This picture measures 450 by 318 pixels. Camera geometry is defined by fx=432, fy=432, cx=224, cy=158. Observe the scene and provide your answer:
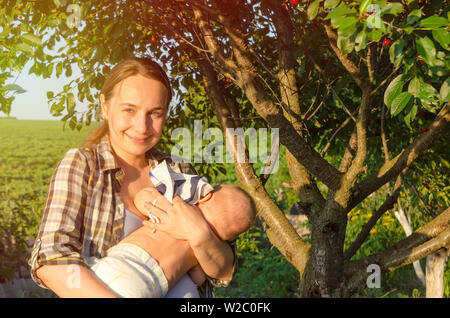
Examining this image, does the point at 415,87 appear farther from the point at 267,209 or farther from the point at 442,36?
the point at 267,209

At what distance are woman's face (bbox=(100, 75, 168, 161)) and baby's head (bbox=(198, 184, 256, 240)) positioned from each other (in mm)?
343

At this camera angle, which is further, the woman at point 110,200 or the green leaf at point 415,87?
the green leaf at point 415,87

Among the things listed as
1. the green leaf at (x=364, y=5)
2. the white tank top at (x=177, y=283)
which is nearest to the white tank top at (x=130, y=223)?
the white tank top at (x=177, y=283)

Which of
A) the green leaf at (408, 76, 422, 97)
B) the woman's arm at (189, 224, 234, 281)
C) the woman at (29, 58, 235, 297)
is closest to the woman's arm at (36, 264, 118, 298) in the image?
the woman at (29, 58, 235, 297)

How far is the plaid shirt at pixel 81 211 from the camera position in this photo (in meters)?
1.48

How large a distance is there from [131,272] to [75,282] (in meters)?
0.18

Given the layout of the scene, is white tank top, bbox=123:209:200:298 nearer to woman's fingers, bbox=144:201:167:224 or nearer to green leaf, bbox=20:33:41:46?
woman's fingers, bbox=144:201:167:224

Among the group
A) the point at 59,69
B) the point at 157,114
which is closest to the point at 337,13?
the point at 157,114

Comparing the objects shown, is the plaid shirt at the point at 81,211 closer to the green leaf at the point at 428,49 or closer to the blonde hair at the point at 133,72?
the blonde hair at the point at 133,72

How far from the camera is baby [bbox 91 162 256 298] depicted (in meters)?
1.46

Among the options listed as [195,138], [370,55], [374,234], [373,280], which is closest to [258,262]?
[374,234]

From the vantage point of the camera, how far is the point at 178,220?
1579 millimetres

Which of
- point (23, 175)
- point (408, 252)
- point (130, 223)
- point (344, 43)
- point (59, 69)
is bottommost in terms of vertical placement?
point (130, 223)
